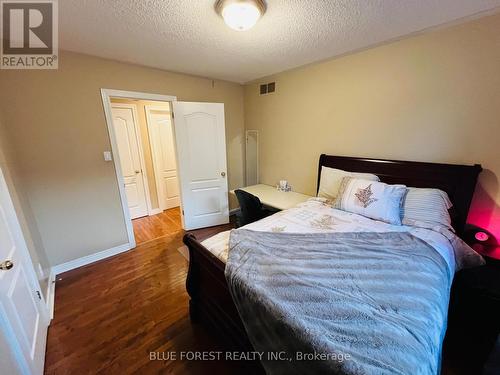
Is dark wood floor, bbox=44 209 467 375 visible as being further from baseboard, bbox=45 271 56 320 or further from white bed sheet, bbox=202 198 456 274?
white bed sheet, bbox=202 198 456 274

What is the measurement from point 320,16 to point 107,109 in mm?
2364

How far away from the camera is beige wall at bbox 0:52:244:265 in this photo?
1.96 m

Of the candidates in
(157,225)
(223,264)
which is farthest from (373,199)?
(157,225)

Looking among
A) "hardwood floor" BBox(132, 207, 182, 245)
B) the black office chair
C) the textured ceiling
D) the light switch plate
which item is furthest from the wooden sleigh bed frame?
"hardwood floor" BBox(132, 207, 182, 245)

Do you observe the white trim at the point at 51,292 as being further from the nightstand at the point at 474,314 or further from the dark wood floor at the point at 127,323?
the nightstand at the point at 474,314

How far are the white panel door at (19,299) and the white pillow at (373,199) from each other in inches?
96.0

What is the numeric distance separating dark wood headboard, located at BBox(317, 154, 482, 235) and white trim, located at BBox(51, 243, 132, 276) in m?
3.12

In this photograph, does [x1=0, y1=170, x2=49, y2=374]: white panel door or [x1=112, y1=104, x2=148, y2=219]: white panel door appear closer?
[x1=0, y1=170, x2=49, y2=374]: white panel door

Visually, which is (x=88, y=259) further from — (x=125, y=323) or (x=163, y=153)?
(x=163, y=153)

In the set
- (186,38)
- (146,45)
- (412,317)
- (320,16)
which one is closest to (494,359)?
(412,317)

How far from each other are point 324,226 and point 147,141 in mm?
3488

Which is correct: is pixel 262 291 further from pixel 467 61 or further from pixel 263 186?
pixel 263 186

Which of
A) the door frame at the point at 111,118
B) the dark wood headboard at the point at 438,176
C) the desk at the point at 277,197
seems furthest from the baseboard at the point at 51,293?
the dark wood headboard at the point at 438,176

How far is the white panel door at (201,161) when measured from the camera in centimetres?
298
